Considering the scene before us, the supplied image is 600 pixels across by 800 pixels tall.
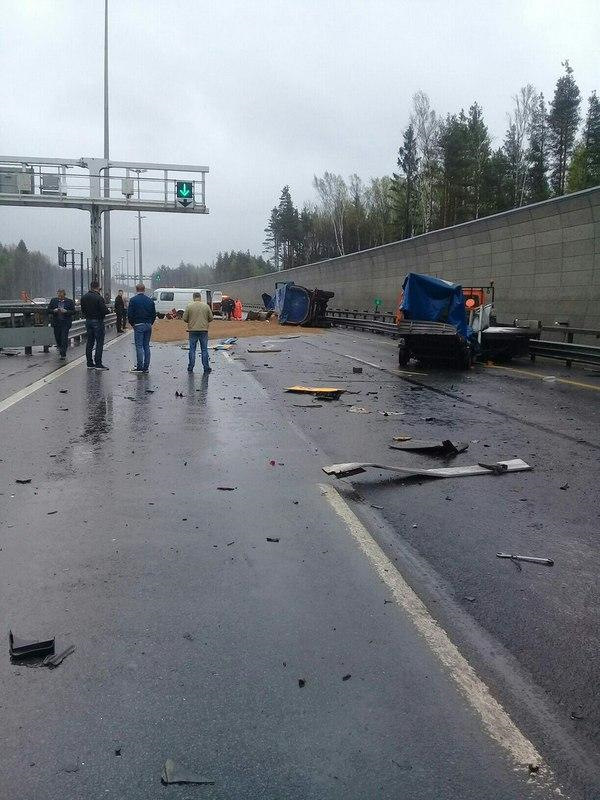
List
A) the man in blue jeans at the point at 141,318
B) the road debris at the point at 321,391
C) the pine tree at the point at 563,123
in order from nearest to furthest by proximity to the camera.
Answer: the road debris at the point at 321,391, the man in blue jeans at the point at 141,318, the pine tree at the point at 563,123

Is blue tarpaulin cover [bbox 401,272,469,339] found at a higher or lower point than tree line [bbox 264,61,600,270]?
lower

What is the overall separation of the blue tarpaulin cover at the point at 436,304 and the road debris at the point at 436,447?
1153cm

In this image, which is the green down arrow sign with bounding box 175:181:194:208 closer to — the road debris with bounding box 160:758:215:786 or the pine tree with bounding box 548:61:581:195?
the road debris with bounding box 160:758:215:786

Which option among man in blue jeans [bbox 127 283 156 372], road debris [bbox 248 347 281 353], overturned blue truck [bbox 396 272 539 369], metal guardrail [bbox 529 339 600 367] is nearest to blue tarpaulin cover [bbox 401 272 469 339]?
overturned blue truck [bbox 396 272 539 369]

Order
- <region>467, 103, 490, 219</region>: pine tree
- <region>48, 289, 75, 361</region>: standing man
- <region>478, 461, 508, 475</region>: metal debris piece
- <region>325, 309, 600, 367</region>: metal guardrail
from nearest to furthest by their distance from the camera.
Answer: <region>478, 461, 508, 475</region>: metal debris piece
<region>325, 309, 600, 367</region>: metal guardrail
<region>48, 289, 75, 361</region>: standing man
<region>467, 103, 490, 219</region>: pine tree

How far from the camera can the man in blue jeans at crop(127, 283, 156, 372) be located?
1630 cm

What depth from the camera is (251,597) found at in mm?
4246

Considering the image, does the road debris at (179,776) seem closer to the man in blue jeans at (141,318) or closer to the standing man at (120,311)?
the man in blue jeans at (141,318)

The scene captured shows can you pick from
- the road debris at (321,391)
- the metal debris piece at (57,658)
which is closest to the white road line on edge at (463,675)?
the metal debris piece at (57,658)

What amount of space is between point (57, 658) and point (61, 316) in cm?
1825

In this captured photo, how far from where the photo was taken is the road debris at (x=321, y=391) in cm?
1356

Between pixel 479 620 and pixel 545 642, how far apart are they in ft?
1.26

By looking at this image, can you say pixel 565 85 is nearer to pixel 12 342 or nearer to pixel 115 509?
pixel 12 342

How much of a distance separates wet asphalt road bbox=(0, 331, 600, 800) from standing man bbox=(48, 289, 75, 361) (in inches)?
487
